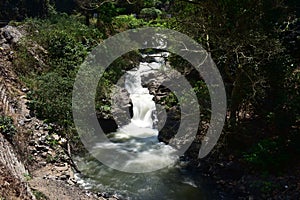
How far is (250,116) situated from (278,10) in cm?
314

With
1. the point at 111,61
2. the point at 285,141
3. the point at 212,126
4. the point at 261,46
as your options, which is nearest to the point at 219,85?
the point at 212,126

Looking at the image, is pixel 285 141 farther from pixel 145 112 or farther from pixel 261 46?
pixel 145 112

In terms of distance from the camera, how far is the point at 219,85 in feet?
33.2

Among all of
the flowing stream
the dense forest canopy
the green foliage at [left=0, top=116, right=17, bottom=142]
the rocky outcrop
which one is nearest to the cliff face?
the rocky outcrop

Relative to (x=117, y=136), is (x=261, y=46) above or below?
above

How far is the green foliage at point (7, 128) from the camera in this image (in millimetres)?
7887

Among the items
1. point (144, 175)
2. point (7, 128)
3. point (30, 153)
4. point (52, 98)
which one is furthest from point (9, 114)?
point (144, 175)

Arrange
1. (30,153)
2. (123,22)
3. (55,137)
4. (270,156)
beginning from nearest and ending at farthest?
(270,156)
(30,153)
(55,137)
(123,22)

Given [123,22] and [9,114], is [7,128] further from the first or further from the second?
[123,22]

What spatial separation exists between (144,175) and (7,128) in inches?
155

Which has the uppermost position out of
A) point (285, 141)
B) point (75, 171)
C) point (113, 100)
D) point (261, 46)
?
point (261, 46)

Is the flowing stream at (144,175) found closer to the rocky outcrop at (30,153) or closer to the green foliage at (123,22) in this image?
the rocky outcrop at (30,153)

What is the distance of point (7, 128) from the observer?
800 cm

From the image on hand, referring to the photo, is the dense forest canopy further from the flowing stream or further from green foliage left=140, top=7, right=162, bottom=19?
green foliage left=140, top=7, right=162, bottom=19
